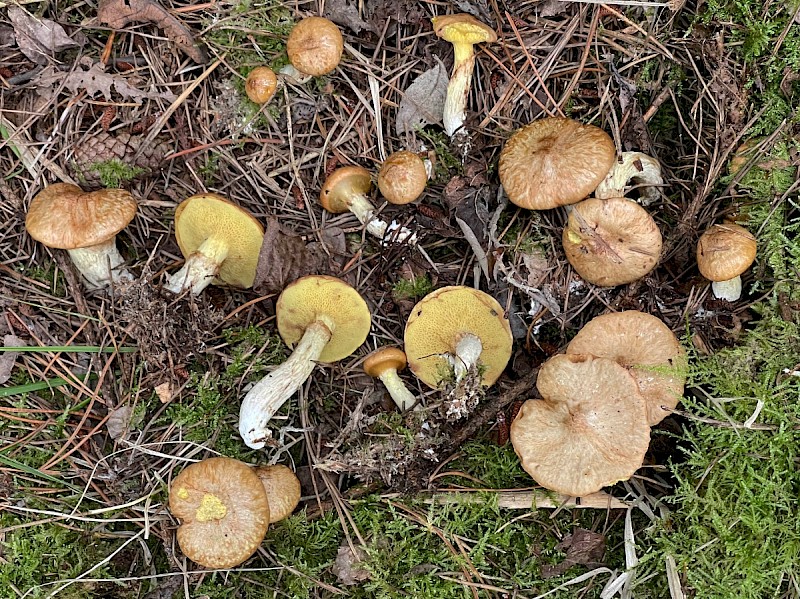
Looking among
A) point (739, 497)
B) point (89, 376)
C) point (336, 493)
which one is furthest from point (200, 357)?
point (739, 497)

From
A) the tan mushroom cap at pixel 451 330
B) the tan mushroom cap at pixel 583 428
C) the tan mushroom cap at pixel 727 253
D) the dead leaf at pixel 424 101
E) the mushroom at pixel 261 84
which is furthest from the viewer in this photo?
the dead leaf at pixel 424 101

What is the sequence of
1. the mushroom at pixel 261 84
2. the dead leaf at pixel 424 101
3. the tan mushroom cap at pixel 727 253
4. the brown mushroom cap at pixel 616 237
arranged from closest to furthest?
the tan mushroom cap at pixel 727 253 < the brown mushroom cap at pixel 616 237 < the mushroom at pixel 261 84 < the dead leaf at pixel 424 101

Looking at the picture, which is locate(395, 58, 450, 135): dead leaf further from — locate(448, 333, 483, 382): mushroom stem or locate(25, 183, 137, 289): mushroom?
locate(25, 183, 137, 289): mushroom

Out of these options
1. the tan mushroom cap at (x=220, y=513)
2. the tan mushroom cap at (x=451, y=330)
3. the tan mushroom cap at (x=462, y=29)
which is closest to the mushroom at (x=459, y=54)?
the tan mushroom cap at (x=462, y=29)

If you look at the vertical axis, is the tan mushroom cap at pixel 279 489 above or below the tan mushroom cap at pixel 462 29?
below

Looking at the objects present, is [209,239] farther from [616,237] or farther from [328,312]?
[616,237]

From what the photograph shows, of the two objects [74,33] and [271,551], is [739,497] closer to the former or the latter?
[271,551]

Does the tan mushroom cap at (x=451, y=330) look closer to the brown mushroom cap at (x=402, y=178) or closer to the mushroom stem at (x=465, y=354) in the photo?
the mushroom stem at (x=465, y=354)
